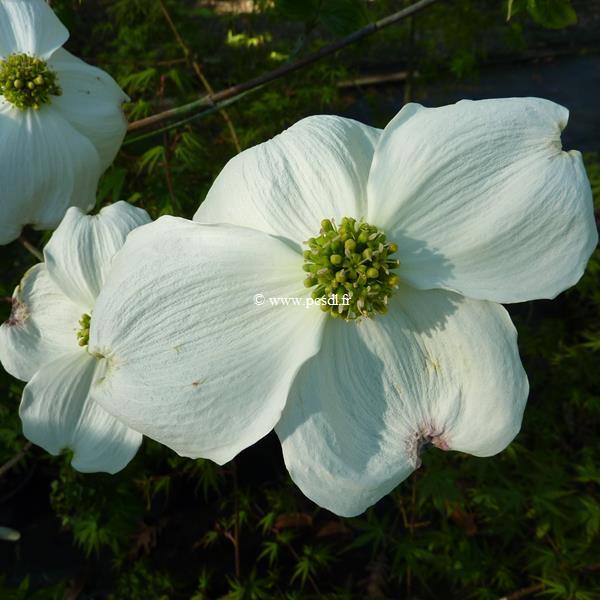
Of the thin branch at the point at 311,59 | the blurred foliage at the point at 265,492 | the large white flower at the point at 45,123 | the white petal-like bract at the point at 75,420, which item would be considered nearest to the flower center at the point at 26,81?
the large white flower at the point at 45,123

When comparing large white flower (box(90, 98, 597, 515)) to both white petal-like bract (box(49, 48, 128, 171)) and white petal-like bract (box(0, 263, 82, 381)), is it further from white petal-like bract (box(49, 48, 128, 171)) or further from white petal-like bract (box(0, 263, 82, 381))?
white petal-like bract (box(49, 48, 128, 171))

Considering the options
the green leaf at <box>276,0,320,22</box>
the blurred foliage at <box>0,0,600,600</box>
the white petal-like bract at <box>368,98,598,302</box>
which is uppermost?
the green leaf at <box>276,0,320,22</box>

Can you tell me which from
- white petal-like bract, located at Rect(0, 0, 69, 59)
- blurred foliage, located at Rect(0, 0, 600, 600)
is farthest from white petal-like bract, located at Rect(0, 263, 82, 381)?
white petal-like bract, located at Rect(0, 0, 69, 59)

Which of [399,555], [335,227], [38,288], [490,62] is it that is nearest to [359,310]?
[335,227]

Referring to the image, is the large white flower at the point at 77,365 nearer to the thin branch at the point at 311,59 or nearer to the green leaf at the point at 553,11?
the thin branch at the point at 311,59

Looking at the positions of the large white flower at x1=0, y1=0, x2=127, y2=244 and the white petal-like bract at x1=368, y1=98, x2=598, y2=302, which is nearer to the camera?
the white petal-like bract at x1=368, y1=98, x2=598, y2=302

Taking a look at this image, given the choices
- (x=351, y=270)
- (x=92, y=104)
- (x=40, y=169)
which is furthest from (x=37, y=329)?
(x=351, y=270)
